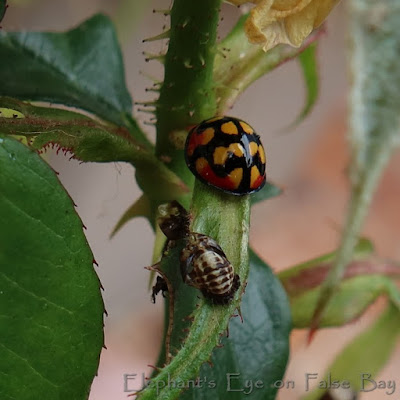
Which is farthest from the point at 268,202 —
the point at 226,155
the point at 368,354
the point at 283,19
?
the point at 283,19

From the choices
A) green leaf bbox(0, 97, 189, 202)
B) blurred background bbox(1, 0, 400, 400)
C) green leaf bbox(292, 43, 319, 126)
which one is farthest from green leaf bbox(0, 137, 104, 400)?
blurred background bbox(1, 0, 400, 400)

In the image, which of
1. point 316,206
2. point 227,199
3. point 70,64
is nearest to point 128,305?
point 316,206

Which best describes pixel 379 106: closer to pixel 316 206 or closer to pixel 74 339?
pixel 74 339

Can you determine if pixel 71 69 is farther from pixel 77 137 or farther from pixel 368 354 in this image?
pixel 368 354

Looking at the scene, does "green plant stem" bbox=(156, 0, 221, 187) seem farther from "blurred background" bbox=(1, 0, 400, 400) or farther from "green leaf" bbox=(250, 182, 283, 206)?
"blurred background" bbox=(1, 0, 400, 400)

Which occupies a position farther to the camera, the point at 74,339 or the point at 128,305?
the point at 128,305
